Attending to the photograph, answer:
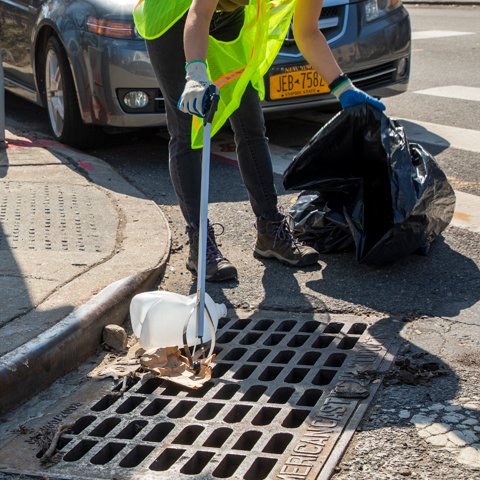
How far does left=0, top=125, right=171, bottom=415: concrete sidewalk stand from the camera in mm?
2330

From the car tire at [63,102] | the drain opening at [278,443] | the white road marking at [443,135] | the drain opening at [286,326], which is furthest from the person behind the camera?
the white road marking at [443,135]

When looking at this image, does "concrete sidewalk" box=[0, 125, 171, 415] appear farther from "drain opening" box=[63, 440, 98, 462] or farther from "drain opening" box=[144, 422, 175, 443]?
"drain opening" box=[144, 422, 175, 443]

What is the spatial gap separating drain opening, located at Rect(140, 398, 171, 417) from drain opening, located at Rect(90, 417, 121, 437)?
90mm

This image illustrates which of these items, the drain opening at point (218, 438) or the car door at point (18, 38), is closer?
the drain opening at point (218, 438)

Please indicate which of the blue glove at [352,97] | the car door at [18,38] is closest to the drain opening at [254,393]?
the blue glove at [352,97]

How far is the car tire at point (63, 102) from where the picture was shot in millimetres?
4781

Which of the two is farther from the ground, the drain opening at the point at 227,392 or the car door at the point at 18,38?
the car door at the point at 18,38

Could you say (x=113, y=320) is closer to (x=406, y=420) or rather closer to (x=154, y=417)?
(x=154, y=417)

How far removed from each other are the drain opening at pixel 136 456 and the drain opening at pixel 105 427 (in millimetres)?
156

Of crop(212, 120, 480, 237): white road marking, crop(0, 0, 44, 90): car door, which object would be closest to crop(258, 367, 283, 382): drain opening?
crop(212, 120, 480, 237): white road marking

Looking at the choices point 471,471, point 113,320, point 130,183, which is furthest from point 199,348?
point 130,183

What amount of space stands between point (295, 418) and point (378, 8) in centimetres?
385

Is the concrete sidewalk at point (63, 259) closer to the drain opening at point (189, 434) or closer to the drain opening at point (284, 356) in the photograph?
the drain opening at point (189, 434)

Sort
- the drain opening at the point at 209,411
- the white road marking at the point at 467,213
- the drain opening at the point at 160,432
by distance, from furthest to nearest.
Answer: the white road marking at the point at 467,213, the drain opening at the point at 209,411, the drain opening at the point at 160,432
